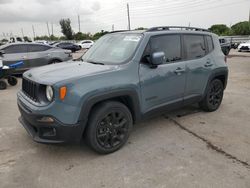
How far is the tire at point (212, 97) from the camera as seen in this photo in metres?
5.12

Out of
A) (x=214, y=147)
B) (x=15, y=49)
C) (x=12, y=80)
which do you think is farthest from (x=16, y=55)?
(x=214, y=147)

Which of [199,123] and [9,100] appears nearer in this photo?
[199,123]

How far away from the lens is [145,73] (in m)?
3.72

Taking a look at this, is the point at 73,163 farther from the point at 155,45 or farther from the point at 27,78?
the point at 155,45

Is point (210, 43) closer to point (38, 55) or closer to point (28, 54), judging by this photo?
point (38, 55)

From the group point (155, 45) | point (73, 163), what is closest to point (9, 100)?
point (73, 163)

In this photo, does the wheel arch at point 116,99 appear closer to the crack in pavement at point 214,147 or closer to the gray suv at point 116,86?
the gray suv at point 116,86

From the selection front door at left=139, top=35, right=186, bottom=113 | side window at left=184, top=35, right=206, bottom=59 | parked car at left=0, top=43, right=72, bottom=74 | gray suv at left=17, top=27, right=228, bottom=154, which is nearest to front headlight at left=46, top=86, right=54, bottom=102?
gray suv at left=17, top=27, right=228, bottom=154

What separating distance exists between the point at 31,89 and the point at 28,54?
24.8 ft

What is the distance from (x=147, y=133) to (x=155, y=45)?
1.54m

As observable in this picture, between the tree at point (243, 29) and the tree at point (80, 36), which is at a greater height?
the tree at point (80, 36)

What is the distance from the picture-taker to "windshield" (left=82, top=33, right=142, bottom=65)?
3795mm

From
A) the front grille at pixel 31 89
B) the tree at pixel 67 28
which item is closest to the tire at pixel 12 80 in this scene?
the front grille at pixel 31 89

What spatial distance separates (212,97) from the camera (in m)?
5.27
